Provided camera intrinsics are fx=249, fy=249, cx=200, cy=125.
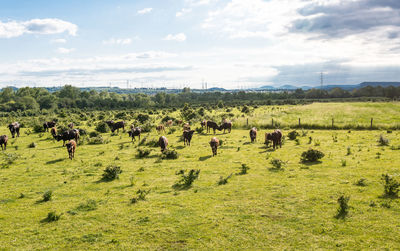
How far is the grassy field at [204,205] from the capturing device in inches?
365

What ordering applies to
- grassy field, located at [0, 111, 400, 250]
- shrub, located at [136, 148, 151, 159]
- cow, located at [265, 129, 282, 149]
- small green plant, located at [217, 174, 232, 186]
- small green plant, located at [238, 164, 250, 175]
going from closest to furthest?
1. grassy field, located at [0, 111, 400, 250]
2. small green plant, located at [217, 174, 232, 186]
3. small green plant, located at [238, 164, 250, 175]
4. shrub, located at [136, 148, 151, 159]
5. cow, located at [265, 129, 282, 149]

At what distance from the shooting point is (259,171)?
17.0 m

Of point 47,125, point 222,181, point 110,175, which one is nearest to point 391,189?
point 222,181

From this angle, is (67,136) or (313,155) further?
(67,136)

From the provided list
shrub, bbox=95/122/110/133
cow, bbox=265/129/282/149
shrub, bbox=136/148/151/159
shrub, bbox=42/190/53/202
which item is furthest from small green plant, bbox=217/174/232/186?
shrub, bbox=95/122/110/133

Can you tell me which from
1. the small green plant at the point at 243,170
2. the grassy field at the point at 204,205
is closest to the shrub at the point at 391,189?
the grassy field at the point at 204,205

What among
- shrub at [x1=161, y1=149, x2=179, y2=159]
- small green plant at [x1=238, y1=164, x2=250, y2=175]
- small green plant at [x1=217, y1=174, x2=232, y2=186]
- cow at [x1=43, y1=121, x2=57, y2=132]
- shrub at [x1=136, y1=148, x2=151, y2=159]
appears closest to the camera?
small green plant at [x1=217, y1=174, x2=232, y2=186]

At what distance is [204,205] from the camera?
12.1 metres

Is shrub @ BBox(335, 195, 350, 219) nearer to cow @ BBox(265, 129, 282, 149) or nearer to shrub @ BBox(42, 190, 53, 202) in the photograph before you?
cow @ BBox(265, 129, 282, 149)

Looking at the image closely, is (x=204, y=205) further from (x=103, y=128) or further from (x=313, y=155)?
(x=103, y=128)

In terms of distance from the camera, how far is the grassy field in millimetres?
9273

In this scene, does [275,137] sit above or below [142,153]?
above

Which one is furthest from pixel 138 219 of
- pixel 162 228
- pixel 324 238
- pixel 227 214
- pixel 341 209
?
Answer: pixel 341 209

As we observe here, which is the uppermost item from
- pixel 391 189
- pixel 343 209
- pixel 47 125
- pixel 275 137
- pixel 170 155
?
pixel 47 125
